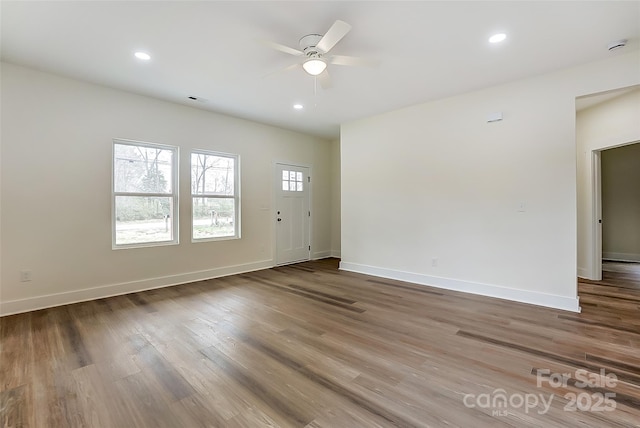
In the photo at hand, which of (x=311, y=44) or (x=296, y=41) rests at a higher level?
(x=296, y=41)

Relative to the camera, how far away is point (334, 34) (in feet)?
7.57

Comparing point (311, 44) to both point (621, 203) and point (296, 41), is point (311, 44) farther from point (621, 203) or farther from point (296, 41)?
point (621, 203)

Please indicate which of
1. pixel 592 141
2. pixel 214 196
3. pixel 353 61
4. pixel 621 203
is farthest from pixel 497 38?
pixel 621 203

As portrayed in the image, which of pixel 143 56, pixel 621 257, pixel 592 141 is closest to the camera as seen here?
pixel 143 56

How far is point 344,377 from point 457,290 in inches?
109

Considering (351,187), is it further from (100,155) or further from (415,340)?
(100,155)

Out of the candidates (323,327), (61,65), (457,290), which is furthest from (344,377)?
(61,65)

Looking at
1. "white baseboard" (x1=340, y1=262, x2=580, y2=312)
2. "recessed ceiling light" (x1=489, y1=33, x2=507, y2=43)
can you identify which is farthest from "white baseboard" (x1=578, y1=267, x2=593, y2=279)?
"recessed ceiling light" (x1=489, y1=33, x2=507, y2=43)

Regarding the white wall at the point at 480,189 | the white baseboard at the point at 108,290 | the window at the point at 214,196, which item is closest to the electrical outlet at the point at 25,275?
the white baseboard at the point at 108,290

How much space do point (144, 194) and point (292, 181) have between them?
2899 mm

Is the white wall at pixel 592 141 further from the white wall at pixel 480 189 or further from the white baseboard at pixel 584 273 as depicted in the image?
the white wall at pixel 480 189

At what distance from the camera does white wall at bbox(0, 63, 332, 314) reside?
10.7ft

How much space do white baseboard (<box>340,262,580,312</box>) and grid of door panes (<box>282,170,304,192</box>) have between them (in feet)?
7.25

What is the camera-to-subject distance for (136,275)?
4145 mm
